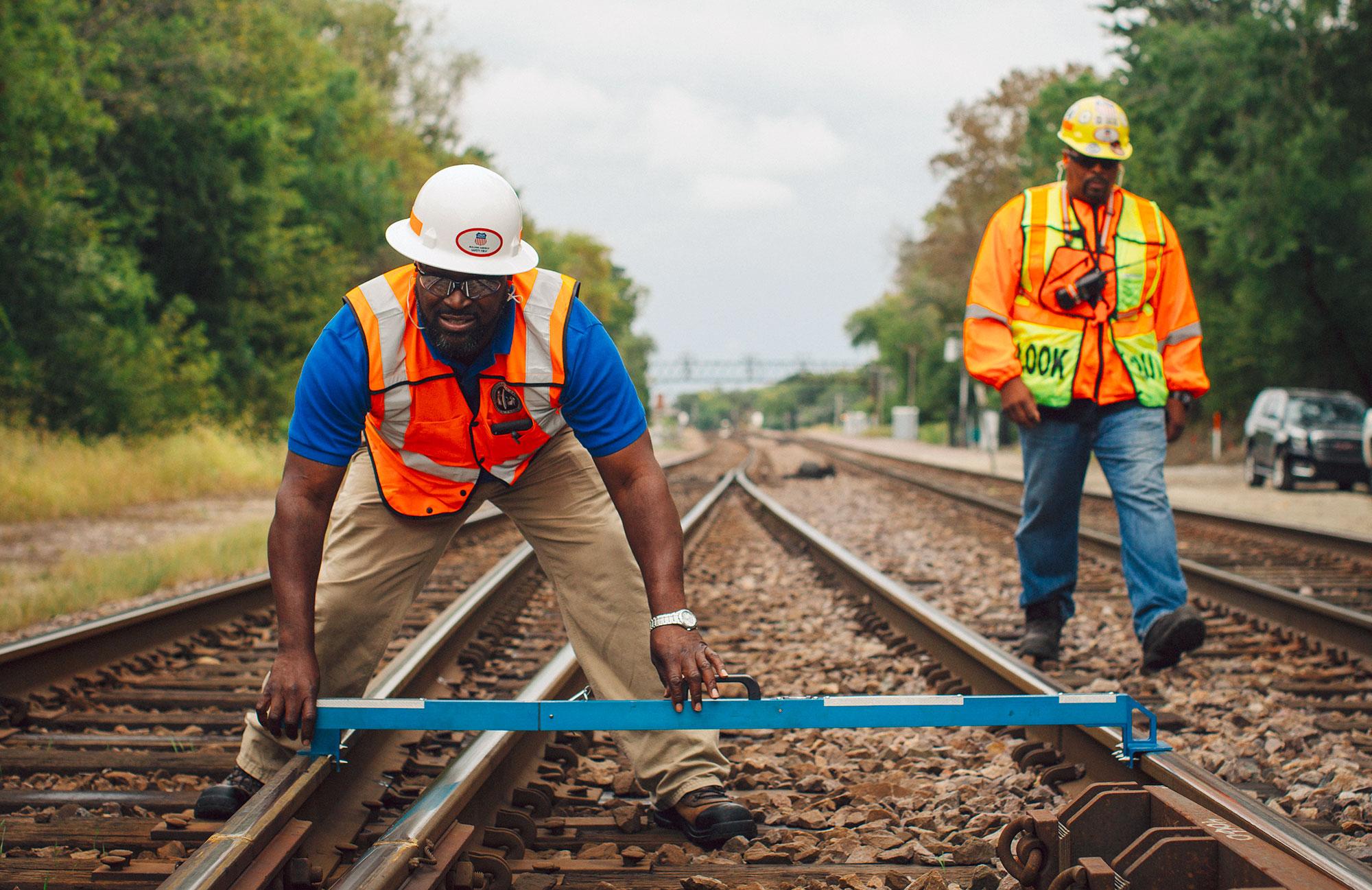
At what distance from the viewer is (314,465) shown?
2887mm

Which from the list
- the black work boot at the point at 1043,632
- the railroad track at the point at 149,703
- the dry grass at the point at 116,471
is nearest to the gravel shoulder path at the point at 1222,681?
the black work boot at the point at 1043,632

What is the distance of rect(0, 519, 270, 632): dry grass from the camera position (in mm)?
6477

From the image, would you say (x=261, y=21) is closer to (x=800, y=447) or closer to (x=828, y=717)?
(x=828, y=717)

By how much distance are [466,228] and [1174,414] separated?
3.02 metres

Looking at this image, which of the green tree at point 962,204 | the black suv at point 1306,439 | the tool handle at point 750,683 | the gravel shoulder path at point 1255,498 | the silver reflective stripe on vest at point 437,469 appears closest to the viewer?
the tool handle at point 750,683

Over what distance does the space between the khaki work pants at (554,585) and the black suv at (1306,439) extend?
16.1m

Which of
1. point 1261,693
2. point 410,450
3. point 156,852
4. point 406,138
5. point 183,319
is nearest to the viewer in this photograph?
point 156,852

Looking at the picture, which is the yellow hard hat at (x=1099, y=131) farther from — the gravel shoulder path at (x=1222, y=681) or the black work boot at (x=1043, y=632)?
the gravel shoulder path at (x=1222, y=681)

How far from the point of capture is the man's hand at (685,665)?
283 centimetres

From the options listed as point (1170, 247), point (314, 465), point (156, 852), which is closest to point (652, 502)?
point (314, 465)

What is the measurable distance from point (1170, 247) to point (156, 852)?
3870mm

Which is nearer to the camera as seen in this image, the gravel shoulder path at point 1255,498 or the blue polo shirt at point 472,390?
the blue polo shirt at point 472,390

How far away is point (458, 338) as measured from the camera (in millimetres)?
2859

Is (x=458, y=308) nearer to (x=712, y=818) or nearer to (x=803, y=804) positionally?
(x=712, y=818)
